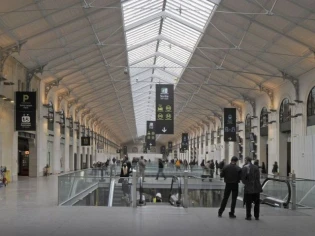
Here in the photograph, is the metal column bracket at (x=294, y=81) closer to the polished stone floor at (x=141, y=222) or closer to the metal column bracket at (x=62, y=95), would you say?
the polished stone floor at (x=141, y=222)

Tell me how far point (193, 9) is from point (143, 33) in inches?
287

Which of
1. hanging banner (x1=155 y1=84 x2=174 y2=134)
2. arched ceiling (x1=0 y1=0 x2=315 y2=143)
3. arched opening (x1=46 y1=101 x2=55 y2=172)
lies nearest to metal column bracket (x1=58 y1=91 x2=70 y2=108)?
arched ceiling (x1=0 y1=0 x2=315 y2=143)

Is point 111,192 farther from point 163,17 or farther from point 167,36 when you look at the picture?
point 167,36

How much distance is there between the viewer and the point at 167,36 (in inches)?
1447

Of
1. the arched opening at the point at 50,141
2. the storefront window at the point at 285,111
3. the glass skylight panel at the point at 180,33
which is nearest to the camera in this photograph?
the glass skylight panel at the point at 180,33

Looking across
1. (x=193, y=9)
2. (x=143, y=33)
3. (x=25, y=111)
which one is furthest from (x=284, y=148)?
(x=25, y=111)

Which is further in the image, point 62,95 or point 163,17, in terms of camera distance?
point 62,95

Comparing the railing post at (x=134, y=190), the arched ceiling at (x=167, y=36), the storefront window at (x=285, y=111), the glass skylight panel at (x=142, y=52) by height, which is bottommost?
the railing post at (x=134, y=190)

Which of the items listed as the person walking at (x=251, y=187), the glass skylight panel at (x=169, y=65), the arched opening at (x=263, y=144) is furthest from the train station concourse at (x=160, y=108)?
the glass skylight panel at (x=169, y=65)

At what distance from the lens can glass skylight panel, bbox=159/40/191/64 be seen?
3922 cm

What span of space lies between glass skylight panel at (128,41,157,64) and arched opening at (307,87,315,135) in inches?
542

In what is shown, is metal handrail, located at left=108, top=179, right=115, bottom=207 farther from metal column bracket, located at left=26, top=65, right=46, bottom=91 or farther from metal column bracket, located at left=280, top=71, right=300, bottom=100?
metal column bracket, located at left=280, top=71, right=300, bottom=100

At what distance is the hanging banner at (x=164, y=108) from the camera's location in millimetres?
29906

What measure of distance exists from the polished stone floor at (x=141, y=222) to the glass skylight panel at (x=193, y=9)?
14994 mm
